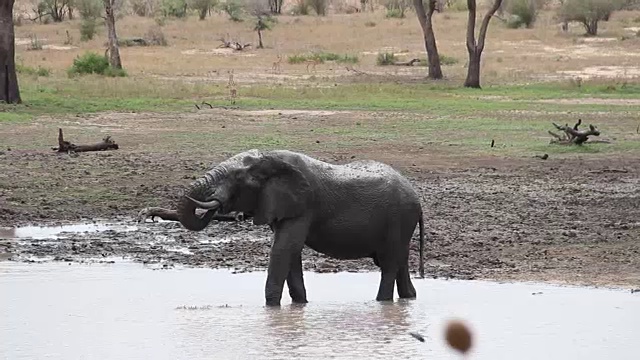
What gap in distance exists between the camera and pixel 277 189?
918 centimetres

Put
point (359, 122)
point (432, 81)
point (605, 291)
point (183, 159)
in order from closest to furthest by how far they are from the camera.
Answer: point (605, 291) < point (183, 159) < point (359, 122) < point (432, 81)

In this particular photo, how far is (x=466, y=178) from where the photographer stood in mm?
17531

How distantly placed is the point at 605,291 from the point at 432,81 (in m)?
27.4

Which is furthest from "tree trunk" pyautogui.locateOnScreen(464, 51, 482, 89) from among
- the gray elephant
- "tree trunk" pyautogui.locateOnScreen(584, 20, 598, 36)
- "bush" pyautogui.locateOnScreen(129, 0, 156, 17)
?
"bush" pyautogui.locateOnScreen(129, 0, 156, 17)

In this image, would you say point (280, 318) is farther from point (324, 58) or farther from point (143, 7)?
point (143, 7)

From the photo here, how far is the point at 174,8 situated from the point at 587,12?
23.8 metres

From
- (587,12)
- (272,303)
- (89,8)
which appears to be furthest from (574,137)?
(89,8)

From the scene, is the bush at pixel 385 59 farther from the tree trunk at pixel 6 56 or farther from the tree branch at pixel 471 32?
the tree trunk at pixel 6 56

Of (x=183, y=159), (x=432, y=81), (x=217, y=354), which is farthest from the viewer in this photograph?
(x=432, y=81)

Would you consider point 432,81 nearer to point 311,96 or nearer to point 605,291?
point 311,96

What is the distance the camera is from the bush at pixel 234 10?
2481 inches

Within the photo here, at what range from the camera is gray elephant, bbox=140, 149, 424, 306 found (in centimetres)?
902

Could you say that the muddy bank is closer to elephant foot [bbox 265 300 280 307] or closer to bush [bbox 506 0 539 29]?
elephant foot [bbox 265 300 280 307]

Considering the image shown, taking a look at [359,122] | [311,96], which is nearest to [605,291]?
[359,122]
